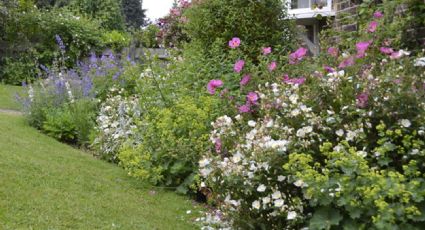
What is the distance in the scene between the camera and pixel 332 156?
2.79 meters

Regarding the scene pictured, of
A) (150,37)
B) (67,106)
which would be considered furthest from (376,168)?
(150,37)

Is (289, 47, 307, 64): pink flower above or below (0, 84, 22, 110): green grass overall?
above

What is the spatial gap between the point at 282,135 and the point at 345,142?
1.51 ft

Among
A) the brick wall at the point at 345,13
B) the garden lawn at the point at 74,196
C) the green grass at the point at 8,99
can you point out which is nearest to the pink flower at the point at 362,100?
the garden lawn at the point at 74,196

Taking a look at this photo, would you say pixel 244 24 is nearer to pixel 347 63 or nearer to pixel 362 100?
pixel 347 63

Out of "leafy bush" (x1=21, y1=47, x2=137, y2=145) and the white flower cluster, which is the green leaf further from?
"leafy bush" (x1=21, y1=47, x2=137, y2=145)

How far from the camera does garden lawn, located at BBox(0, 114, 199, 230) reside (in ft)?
11.7

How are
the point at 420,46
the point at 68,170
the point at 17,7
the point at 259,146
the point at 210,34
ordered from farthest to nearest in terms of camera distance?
the point at 17,7 → the point at 210,34 → the point at 68,170 → the point at 420,46 → the point at 259,146

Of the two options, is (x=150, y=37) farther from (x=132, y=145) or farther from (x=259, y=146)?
(x=259, y=146)

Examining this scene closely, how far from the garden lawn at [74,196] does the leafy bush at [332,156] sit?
0.68 m

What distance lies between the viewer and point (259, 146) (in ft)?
10.1

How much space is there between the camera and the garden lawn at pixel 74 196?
358cm

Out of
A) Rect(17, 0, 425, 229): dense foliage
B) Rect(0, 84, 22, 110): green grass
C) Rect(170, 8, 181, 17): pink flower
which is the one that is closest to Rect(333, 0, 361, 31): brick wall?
Rect(17, 0, 425, 229): dense foliage

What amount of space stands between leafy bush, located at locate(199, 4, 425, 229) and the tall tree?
27.5 metres
